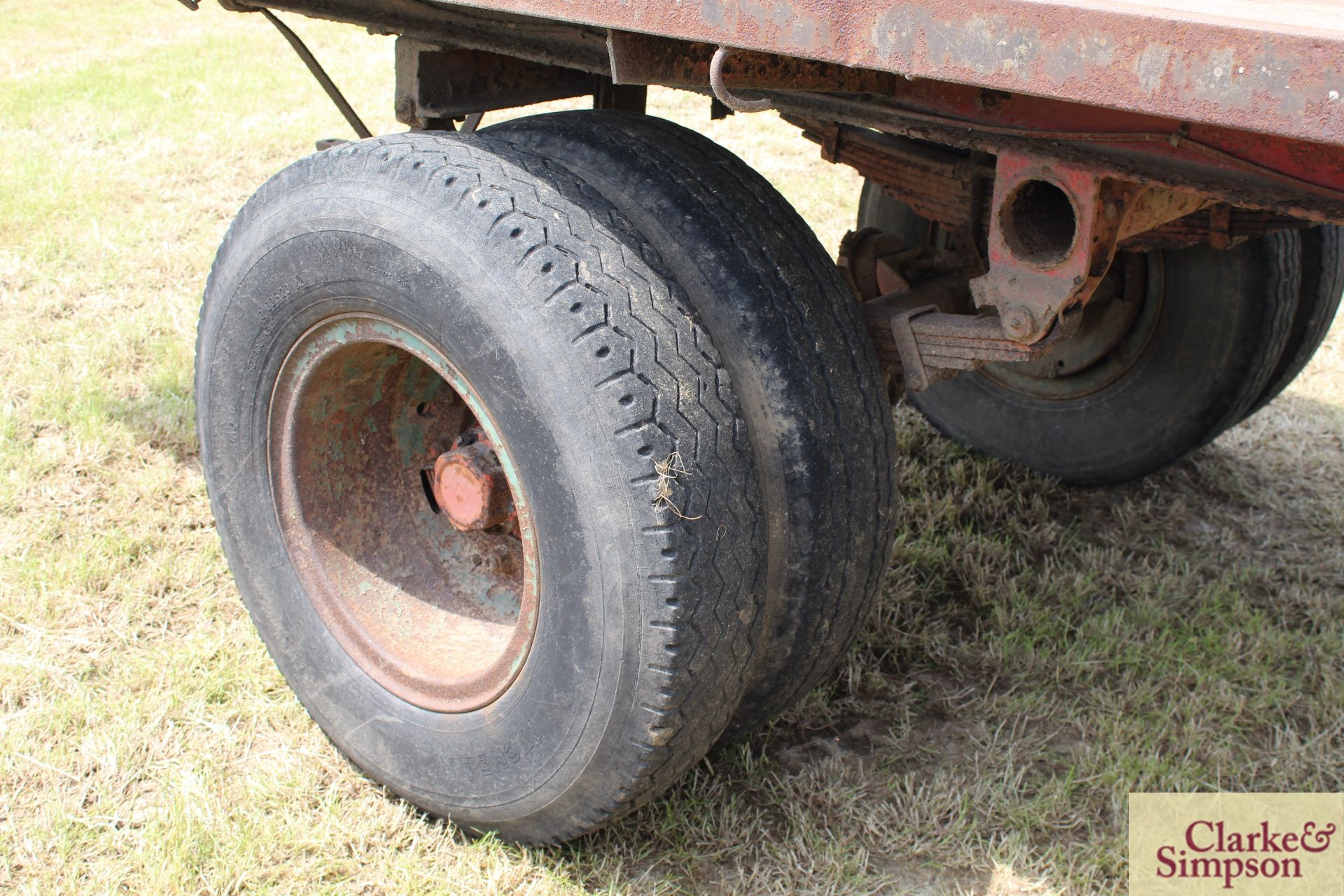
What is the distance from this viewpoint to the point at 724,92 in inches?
57.6

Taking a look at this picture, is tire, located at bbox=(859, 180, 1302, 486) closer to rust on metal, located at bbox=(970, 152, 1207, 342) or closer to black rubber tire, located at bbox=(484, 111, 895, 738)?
rust on metal, located at bbox=(970, 152, 1207, 342)

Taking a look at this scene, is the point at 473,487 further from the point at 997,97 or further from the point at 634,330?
the point at 997,97

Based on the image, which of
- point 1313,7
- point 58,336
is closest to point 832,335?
point 1313,7

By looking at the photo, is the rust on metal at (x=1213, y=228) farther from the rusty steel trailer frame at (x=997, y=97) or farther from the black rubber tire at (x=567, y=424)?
the black rubber tire at (x=567, y=424)

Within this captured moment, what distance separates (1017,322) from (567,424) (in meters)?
0.71

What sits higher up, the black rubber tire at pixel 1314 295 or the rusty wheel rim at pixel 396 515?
the black rubber tire at pixel 1314 295

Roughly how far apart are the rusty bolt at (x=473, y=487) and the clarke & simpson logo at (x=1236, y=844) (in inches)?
52.9

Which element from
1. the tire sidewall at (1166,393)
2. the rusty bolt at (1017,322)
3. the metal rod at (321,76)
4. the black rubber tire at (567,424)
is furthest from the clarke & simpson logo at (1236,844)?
the metal rod at (321,76)

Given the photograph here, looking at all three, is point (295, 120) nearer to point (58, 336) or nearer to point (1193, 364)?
point (58, 336)

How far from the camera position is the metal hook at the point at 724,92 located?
1.44 metres

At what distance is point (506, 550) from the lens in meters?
2.47

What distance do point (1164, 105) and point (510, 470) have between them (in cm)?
110

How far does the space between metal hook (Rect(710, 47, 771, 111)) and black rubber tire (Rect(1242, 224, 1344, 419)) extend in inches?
91.2

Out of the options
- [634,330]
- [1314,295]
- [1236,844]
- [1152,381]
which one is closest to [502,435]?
[634,330]
